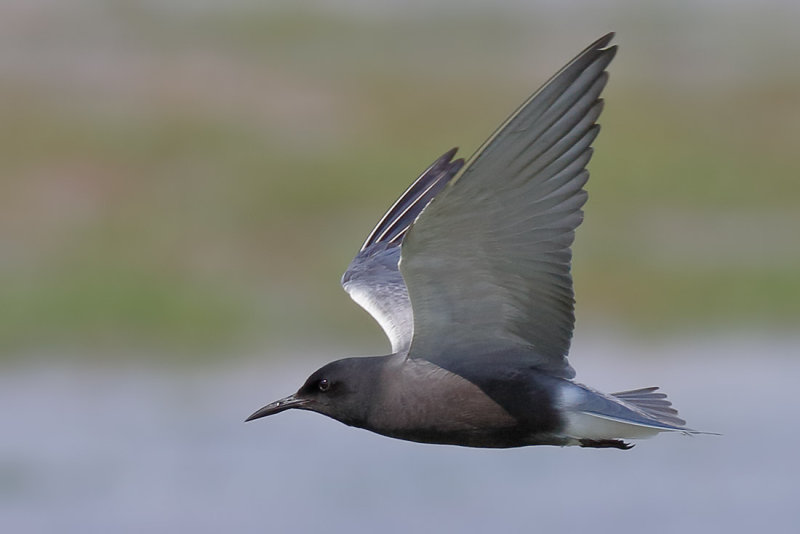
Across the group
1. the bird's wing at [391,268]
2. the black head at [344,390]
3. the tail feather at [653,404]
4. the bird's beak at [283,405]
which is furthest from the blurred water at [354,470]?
the black head at [344,390]

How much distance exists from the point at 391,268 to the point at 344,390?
4.03 ft

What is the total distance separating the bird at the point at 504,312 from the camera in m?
5.84

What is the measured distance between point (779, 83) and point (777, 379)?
13.1 meters

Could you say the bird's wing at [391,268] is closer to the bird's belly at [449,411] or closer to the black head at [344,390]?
the black head at [344,390]

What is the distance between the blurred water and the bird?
570cm

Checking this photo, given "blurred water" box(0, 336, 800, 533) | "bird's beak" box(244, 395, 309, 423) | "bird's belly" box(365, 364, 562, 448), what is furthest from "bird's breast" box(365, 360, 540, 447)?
"blurred water" box(0, 336, 800, 533)

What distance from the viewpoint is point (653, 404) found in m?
6.60

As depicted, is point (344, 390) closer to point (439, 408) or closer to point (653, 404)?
point (439, 408)

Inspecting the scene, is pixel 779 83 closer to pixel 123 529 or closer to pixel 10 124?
pixel 10 124

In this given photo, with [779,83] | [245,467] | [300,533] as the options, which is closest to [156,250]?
[245,467]

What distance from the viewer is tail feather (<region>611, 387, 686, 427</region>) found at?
6366 mm

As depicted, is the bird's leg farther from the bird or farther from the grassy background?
the grassy background

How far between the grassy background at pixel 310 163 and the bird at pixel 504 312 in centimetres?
1019

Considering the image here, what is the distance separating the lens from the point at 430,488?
1267 cm
